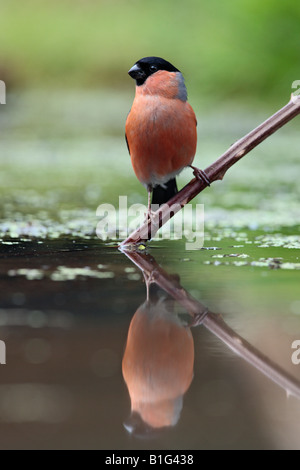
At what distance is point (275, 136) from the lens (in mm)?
11016

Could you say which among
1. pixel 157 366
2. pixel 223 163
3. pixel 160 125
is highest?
pixel 160 125

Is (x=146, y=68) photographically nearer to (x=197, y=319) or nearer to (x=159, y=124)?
(x=159, y=124)

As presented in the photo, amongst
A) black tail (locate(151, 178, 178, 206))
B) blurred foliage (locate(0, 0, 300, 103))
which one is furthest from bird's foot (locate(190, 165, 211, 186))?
blurred foliage (locate(0, 0, 300, 103))

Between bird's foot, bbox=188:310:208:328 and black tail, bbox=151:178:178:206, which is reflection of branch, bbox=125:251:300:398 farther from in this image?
black tail, bbox=151:178:178:206

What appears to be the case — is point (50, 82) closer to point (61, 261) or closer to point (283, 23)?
point (283, 23)

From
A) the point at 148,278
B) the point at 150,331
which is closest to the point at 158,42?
the point at 148,278

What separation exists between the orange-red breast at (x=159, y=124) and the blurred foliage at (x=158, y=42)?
309 inches

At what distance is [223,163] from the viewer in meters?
3.56

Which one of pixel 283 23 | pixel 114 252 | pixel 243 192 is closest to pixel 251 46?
pixel 283 23

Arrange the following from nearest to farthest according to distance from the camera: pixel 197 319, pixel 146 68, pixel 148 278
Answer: pixel 197 319
pixel 148 278
pixel 146 68

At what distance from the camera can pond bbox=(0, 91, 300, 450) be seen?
1.62 meters

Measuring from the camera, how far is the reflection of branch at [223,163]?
341 cm

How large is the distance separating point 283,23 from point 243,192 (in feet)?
20.0

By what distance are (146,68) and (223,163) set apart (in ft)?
2.04
